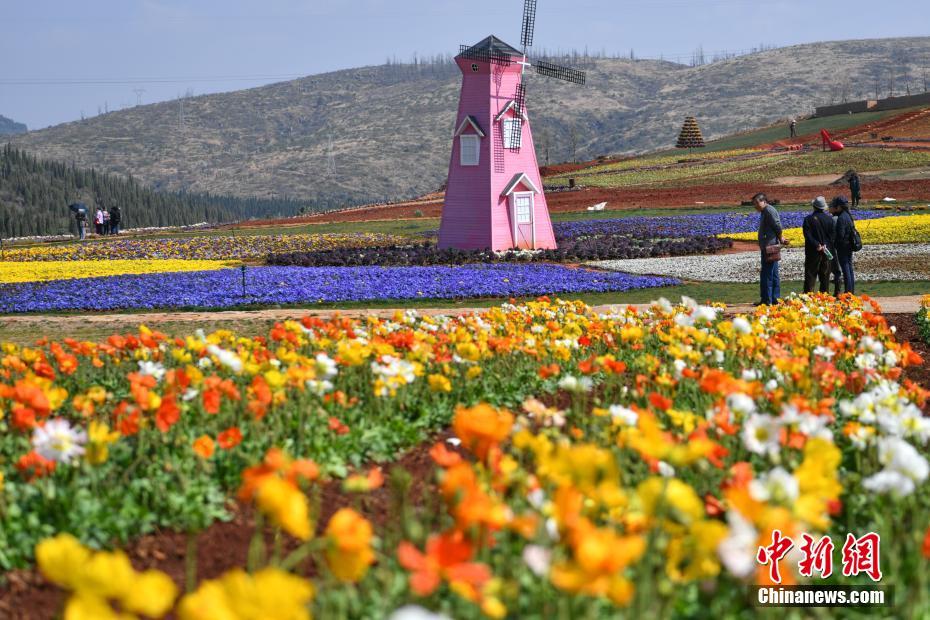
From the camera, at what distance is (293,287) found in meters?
20.1

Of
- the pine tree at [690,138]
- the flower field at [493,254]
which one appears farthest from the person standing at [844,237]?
the pine tree at [690,138]

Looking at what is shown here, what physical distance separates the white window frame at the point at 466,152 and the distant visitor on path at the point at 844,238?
1392 cm

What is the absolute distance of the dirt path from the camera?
15.9 metres

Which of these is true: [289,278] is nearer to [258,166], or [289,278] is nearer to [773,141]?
[773,141]

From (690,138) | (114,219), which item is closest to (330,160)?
(690,138)

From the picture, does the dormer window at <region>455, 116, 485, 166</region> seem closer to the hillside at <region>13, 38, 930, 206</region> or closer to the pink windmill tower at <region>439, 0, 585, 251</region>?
the pink windmill tower at <region>439, 0, 585, 251</region>

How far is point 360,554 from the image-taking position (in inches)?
111

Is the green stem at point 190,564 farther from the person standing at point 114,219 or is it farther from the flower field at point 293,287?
the person standing at point 114,219

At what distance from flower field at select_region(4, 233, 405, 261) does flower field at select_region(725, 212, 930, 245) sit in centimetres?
1280

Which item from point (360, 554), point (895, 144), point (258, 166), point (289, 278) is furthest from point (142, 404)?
point (258, 166)

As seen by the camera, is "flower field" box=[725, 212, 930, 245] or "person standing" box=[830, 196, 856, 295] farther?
"flower field" box=[725, 212, 930, 245]

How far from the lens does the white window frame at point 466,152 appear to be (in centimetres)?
2870

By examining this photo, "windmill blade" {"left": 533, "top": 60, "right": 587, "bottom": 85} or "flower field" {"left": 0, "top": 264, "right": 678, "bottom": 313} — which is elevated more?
"windmill blade" {"left": 533, "top": 60, "right": 587, "bottom": 85}

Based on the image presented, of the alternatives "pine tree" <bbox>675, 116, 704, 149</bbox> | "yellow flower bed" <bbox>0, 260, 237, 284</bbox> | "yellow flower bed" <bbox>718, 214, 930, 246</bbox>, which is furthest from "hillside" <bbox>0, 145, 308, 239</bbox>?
"yellow flower bed" <bbox>718, 214, 930, 246</bbox>
